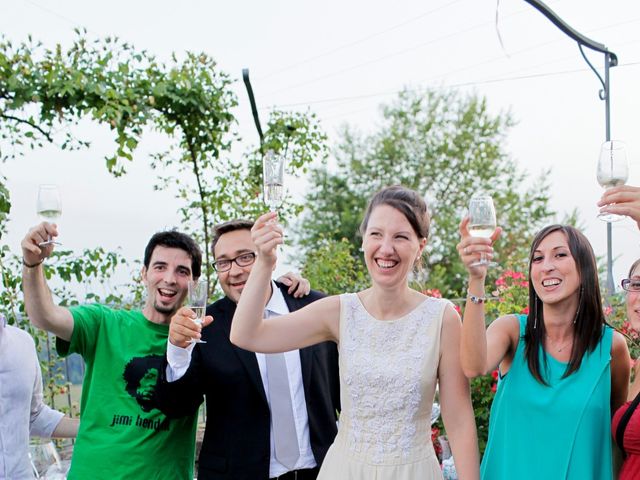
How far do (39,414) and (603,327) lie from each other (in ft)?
8.64

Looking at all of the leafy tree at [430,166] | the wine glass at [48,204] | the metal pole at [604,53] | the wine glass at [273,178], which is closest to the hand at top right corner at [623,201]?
the wine glass at [273,178]

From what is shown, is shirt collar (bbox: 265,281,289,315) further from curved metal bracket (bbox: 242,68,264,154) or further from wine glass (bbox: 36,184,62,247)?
curved metal bracket (bbox: 242,68,264,154)

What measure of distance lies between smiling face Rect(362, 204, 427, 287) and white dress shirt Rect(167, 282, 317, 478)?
0.68 m

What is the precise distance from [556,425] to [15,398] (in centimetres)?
226

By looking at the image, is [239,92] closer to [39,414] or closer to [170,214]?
[170,214]

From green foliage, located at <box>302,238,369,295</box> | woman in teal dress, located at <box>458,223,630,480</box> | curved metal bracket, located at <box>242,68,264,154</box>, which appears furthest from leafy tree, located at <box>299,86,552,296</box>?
woman in teal dress, located at <box>458,223,630,480</box>

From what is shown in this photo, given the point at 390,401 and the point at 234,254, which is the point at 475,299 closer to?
the point at 390,401

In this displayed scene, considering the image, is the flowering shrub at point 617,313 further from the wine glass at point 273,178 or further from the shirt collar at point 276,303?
the wine glass at point 273,178

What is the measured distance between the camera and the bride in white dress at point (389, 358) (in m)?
2.49

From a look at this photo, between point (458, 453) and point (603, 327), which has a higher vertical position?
point (603, 327)

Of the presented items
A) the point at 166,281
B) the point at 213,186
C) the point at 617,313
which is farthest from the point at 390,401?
the point at 213,186

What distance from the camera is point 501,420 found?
2.67 m

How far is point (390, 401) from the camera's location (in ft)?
8.23

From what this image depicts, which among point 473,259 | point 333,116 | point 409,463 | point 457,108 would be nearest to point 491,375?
point 409,463
